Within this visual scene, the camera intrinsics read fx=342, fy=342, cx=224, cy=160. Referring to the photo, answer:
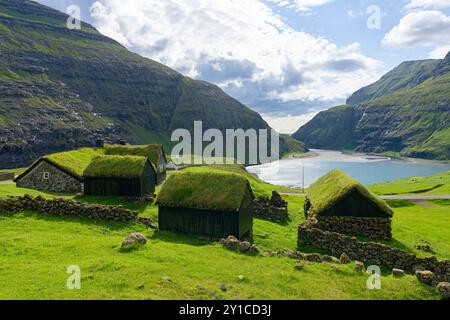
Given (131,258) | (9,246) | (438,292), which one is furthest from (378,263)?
(9,246)

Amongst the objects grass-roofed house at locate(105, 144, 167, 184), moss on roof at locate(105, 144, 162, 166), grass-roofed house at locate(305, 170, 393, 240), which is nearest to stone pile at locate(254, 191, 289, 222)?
grass-roofed house at locate(305, 170, 393, 240)

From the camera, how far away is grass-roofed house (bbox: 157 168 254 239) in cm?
2791

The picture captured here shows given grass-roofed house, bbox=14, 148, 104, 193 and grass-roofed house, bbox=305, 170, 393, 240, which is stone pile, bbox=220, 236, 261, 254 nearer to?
grass-roofed house, bbox=305, 170, 393, 240

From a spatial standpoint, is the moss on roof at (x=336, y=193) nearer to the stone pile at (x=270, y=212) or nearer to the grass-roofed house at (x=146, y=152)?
the stone pile at (x=270, y=212)

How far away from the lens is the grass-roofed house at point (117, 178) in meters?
39.5

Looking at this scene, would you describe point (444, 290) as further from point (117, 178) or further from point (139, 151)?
point (139, 151)

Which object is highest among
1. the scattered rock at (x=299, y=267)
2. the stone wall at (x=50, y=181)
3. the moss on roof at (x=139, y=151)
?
the moss on roof at (x=139, y=151)

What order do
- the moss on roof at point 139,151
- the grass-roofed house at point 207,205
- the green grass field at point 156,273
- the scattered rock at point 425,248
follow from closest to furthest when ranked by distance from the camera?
the green grass field at point 156,273 < the grass-roofed house at point 207,205 < the scattered rock at point 425,248 < the moss on roof at point 139,151

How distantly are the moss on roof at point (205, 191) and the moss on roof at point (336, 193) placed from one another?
817 centimetres

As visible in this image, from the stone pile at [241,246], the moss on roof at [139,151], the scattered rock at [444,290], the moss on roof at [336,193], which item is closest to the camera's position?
the scattered rock at [444,290]

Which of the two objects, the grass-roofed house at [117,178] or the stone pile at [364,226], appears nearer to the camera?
the stone pile at [364,226]

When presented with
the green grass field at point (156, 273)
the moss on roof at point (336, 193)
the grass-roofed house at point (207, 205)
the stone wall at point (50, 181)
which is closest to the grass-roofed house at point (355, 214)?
the moss on roof at point (336, 193)

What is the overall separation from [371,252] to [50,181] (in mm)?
39913

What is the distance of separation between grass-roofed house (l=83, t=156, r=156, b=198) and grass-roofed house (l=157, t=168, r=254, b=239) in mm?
10130
